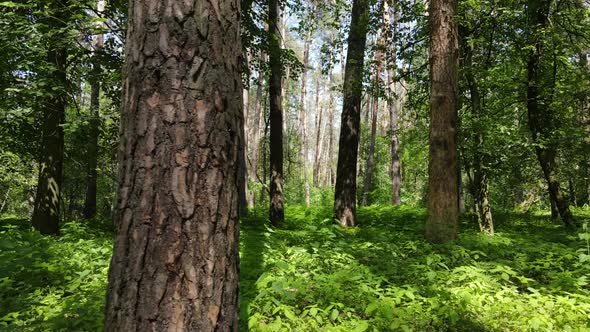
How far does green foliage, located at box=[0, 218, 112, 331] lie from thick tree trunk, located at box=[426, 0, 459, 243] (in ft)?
15.7

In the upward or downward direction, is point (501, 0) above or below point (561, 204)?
above

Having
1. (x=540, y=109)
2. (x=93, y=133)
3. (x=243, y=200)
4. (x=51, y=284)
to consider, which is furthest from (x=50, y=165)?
(x=540, y=109)

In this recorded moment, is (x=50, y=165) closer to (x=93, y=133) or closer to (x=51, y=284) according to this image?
(x=93, y=133)

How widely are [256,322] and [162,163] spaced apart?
7.06 feet

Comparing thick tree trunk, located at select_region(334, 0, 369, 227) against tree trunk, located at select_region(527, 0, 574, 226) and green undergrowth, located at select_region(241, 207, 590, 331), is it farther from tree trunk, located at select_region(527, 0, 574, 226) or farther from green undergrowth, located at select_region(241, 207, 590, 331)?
tree trunk, located at select_region(527, 0, 574, 226)

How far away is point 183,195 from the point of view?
60.4 inches

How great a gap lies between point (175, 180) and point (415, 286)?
3.46m

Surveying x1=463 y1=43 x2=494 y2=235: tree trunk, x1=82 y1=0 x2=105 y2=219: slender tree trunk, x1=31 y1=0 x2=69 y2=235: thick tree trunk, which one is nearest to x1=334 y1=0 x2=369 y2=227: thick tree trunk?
x1=463 y1=43 x2=494 y2=235: tree trunk

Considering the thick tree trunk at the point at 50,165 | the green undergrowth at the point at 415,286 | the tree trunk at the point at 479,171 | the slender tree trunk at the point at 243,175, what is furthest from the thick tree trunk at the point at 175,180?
the thick tree trunk at the point at 50,165

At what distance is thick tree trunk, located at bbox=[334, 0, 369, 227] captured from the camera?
907cm

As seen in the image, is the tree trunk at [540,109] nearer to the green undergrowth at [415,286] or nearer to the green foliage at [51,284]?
the green undergrowth at [415,286]

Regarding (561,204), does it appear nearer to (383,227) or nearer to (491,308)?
(383,227)

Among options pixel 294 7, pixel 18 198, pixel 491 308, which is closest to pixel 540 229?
pixel 491 308

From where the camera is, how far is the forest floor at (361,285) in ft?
11.1
